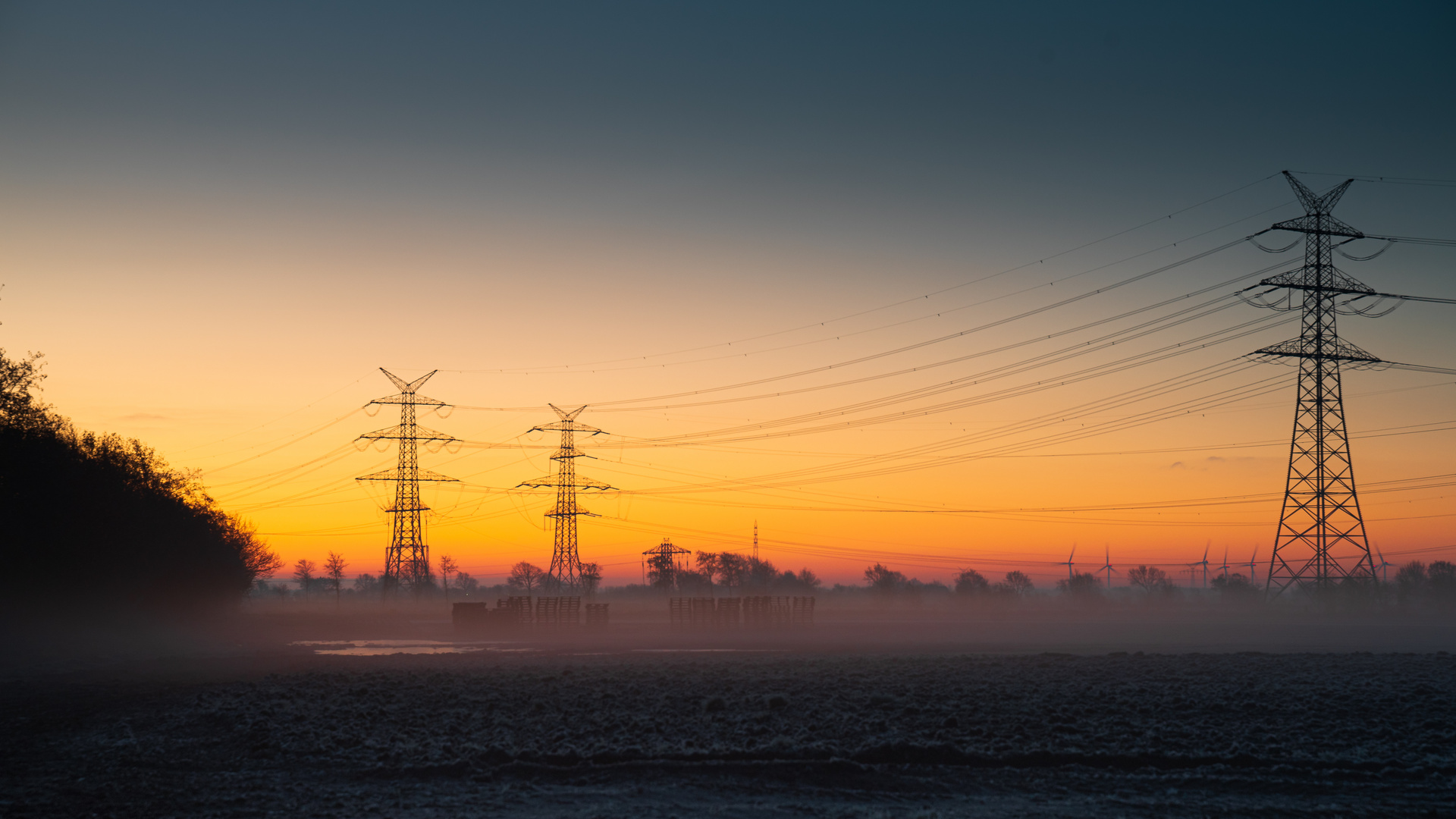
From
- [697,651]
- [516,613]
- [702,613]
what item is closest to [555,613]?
[516,613]

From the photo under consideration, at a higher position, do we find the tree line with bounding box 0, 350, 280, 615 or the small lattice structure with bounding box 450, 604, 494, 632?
the tree line with bounding box 0, 350, 280, 615

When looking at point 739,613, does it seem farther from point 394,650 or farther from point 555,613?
point 394,650

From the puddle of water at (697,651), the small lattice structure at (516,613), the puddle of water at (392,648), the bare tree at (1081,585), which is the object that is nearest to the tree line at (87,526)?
the puddle of water at (392,648)

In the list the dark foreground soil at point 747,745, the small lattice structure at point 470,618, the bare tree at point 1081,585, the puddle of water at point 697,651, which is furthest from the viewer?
the bare tree at point 1081,585

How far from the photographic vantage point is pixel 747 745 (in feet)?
65.9

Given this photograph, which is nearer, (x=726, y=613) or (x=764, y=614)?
(x=726, y=613)

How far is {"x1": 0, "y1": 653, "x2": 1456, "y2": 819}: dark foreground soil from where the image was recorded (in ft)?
55.2

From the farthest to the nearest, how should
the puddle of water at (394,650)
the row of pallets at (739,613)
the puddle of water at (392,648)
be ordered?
1. the row of pallets at (739,613)
2. the puddle of water at (392,648)
3. the puddle of water at (394,650)

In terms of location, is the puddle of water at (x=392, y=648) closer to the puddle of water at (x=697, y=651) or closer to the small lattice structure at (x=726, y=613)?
the puddle of water at (x=697, y=651)

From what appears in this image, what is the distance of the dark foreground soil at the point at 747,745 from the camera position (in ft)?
55.2

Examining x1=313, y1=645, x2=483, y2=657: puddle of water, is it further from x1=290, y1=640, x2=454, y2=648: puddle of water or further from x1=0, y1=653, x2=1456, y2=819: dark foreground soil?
x1=0, y1=653, x2=1456, y2=819: dark foreground soil

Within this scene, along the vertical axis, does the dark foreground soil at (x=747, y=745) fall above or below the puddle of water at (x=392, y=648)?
above

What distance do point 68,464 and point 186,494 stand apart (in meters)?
20.9

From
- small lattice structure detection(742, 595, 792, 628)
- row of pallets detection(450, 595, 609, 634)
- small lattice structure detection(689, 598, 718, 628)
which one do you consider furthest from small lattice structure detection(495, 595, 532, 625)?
small lattice structure detection(742, 595, 792, 628)
